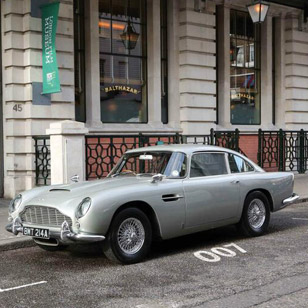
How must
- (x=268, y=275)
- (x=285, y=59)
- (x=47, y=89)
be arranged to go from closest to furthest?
(x=268, y=275) < (x=47, y=89) < (x=285, y=59)

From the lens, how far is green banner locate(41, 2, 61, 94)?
478 inches

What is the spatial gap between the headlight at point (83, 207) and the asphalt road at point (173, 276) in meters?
0.72

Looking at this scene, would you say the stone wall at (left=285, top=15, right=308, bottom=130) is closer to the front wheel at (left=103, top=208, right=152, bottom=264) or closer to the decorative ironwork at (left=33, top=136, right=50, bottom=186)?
the decorative ironwork at (left=33, top=136, right=50, bottom=186)

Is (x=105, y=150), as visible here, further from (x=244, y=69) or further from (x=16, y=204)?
(x=244, y=69)

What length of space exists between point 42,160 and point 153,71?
4.86 metres

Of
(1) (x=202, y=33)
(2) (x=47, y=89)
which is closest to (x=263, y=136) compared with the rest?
(1) (x=202, y=33)

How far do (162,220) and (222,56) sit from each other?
1172 centimetres

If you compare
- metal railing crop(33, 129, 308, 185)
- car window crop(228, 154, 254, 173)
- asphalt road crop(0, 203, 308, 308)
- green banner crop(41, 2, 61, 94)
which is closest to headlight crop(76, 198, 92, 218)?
asphalt road crop(0, 203, 308, 308)

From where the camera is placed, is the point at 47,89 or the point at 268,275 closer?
the point at 268,275

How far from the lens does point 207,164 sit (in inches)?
309

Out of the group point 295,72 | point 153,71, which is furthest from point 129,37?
point 295,72

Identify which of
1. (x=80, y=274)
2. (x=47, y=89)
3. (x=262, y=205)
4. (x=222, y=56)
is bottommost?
(x=80, y=274)

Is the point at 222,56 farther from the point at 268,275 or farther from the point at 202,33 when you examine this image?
the point at 268,275

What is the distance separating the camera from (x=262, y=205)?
8.35 m
